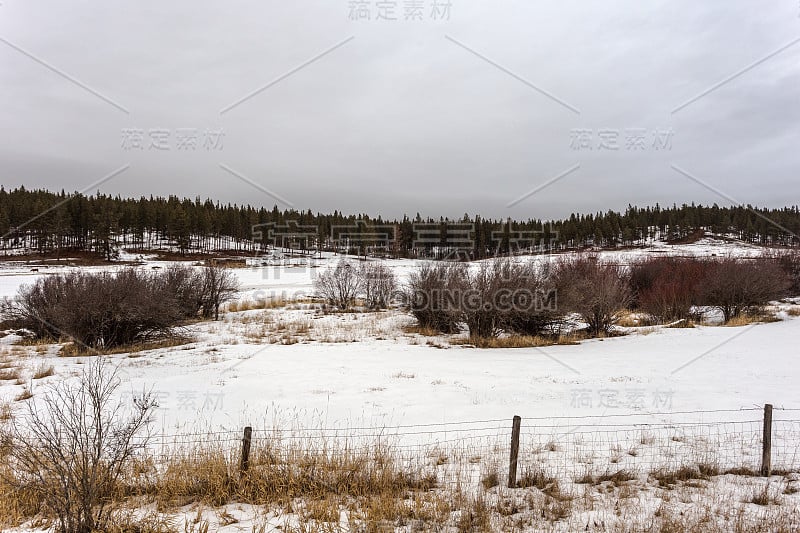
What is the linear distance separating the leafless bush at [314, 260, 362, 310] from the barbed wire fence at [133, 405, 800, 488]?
825 inches

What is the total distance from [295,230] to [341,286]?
7990cm

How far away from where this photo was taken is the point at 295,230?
10519cm

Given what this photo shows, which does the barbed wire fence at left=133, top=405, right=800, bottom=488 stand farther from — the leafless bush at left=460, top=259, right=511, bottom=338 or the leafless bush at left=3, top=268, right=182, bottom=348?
the leafless bush at left=3, top=268, right=182, bottom=348

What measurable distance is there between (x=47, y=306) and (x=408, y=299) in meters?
15.6

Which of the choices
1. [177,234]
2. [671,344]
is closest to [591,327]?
[671,344]

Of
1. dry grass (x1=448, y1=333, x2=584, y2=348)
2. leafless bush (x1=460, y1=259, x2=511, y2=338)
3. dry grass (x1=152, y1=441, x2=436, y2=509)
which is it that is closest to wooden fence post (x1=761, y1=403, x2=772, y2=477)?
dry grass (x1=152, y1=441, x2=436, y2=509)

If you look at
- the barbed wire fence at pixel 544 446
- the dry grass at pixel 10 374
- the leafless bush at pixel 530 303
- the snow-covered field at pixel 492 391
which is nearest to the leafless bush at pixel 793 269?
the snow-covered field at pixel 492 391

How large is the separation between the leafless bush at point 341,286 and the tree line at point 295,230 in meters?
48.3

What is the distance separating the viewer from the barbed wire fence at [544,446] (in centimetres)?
609

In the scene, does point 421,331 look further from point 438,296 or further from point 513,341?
point 513,341

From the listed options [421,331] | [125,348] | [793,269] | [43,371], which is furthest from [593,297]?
[793,269]

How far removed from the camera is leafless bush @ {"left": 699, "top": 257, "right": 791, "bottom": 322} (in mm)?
23156

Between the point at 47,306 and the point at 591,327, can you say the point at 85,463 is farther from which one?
the point at 591,327

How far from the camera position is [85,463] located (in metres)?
4.60
